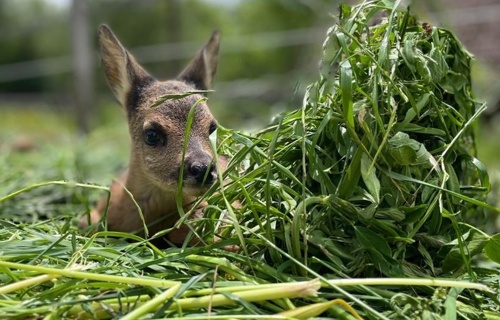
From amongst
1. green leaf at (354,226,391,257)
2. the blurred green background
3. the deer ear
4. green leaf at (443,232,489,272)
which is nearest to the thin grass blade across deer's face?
the deer ear

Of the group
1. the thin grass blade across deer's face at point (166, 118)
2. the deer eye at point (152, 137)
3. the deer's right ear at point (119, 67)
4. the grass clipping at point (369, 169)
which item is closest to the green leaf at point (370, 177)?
the grass clipping at point (369, 169)

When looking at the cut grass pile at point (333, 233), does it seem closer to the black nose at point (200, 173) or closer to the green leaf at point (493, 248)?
the green leaf at point (493, 248)

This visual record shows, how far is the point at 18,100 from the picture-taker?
45.6 ft

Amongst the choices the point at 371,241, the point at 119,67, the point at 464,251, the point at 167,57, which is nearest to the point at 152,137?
the point at 119,67

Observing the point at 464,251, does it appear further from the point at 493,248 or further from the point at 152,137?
the point at 152,137

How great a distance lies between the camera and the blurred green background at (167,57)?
18.4ft

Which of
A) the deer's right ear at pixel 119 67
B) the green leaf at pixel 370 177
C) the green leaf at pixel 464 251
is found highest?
the deer's right ear at pixel 119 67

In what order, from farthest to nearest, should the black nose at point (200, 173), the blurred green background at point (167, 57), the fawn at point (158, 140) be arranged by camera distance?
1. the blurred green background at point (167, 57)
2. the fawn at point (158, 140)
3. the black nose at point (200, 173)

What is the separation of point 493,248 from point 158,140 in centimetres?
137

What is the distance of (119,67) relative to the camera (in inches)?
119

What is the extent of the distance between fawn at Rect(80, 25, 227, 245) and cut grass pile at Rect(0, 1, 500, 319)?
321 millimetres

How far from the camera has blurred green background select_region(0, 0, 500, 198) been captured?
560 centimetres

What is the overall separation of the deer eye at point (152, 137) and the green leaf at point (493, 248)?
1.34 metres

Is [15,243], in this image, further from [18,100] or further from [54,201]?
[18,100]
